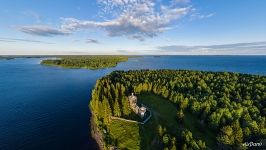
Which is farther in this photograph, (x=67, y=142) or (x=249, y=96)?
(x=249, y=96)

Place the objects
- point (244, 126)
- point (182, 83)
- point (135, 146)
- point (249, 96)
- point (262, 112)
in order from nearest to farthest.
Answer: point (135, 146)
point (244, 126)
point (262, 112)
point (249, 96)
point (182, 83)

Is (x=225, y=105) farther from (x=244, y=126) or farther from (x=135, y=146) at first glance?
(x=135, y=146)

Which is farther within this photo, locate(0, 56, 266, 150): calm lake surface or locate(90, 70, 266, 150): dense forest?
locate(0, 56, 266, 150): calm lake surface

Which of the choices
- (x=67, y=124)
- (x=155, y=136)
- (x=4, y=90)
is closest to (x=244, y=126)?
(x=155, y=136)

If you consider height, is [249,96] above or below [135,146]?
above

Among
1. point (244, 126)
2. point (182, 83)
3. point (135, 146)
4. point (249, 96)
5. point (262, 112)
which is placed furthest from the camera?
point (182, 83)

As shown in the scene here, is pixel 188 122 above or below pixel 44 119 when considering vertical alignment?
below

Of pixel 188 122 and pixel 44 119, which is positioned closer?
pixel 188 122

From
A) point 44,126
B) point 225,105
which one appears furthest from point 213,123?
point 44,126

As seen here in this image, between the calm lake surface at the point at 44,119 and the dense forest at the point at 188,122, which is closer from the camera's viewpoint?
the dense forest at the point at 188,122
